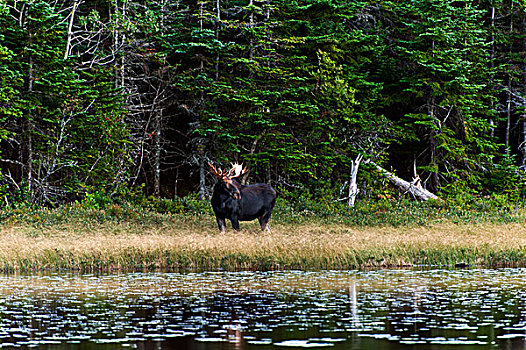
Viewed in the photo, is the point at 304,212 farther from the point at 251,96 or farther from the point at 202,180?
the point at 251,96

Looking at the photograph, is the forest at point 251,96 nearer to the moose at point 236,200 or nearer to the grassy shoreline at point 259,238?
the grassy shoreline at point 259,238

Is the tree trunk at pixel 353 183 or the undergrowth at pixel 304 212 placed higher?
the tree trunk at pixel 353 183

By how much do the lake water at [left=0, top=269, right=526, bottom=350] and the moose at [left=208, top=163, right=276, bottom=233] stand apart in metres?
5.81

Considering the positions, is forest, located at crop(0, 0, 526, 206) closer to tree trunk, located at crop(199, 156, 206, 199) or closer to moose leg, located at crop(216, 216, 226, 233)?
tree trunk, located at crop(199, 156, 206, 199)

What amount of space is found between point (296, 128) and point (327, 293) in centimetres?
1830

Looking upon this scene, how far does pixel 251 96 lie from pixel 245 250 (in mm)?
12827

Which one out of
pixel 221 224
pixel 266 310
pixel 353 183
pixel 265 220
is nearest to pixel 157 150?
pixel 353 183

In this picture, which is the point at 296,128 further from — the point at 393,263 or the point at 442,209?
the point at 393,263

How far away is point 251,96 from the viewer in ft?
100

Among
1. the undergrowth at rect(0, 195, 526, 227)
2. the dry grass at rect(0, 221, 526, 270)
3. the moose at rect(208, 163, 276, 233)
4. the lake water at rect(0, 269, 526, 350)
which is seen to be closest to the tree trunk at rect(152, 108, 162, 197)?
the undergrowth at rect(0, 195, 526, 227)

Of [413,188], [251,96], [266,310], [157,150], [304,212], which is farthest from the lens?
[413,188]

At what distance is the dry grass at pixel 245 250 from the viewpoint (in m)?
18.5

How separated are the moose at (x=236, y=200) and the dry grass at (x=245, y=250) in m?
1.15

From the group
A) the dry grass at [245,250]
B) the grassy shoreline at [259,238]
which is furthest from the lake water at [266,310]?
the grassy shoreline at [259,238]
